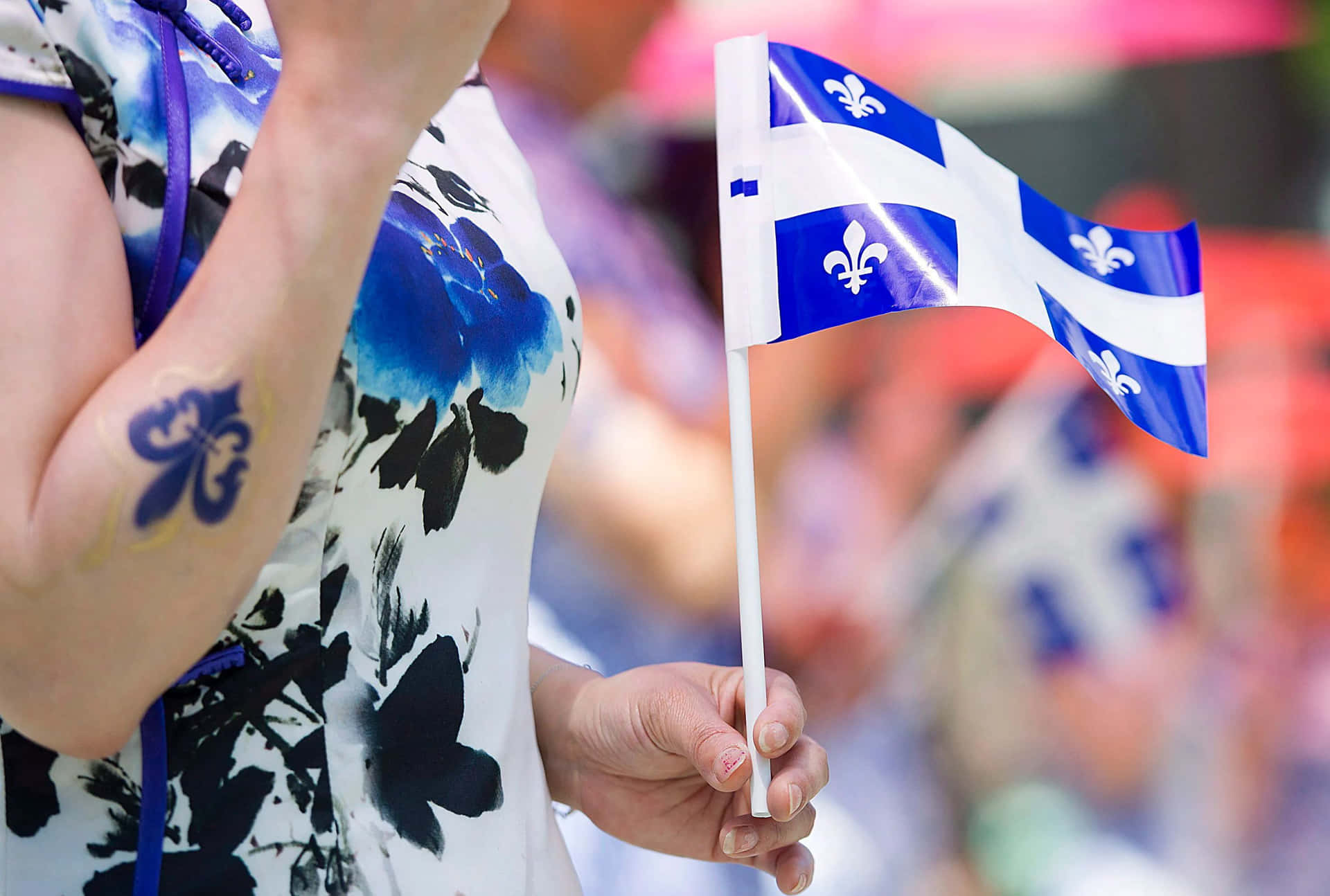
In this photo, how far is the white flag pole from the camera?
0.79 meters

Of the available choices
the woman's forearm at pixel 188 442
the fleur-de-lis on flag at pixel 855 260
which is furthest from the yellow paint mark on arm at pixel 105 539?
the fleur-de-lis on flag at pixel 855 260

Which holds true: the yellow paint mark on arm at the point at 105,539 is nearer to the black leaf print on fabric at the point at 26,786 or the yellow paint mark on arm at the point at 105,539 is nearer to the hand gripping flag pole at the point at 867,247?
the black leaf print on fabric at the point at 26,786

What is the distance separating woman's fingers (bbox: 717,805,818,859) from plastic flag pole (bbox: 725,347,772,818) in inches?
1.6

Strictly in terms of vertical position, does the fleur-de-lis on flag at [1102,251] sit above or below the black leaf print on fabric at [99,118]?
above

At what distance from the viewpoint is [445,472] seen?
2.20 ft

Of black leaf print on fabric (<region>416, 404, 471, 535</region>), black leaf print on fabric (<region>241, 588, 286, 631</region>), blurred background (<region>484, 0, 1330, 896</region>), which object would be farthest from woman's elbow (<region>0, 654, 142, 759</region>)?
blurred background (<region>484, 0, 1330, 896</region>)

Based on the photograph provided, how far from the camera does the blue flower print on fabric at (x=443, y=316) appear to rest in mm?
608

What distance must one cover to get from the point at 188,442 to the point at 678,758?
0.47 m

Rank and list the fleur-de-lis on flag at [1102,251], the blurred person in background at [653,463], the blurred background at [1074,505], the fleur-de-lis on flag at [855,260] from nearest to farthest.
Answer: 1. the fleur-de-lis on flag at [855,260]
2. the fleur-de-lis on flag at [1102,251]
3. the blurred person in background at [653,463]
4. the blurred background at [1074,505]

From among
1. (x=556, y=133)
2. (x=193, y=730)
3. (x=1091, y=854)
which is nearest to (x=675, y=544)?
(x=556, y=133)

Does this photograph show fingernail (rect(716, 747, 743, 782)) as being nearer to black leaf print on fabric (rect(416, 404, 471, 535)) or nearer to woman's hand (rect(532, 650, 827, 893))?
woman's hand (rect(532, 650, 827, 893))

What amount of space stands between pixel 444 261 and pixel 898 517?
192 cm

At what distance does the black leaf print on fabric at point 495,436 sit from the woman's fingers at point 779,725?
0.73 feet

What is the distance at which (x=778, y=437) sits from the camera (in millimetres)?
2377
